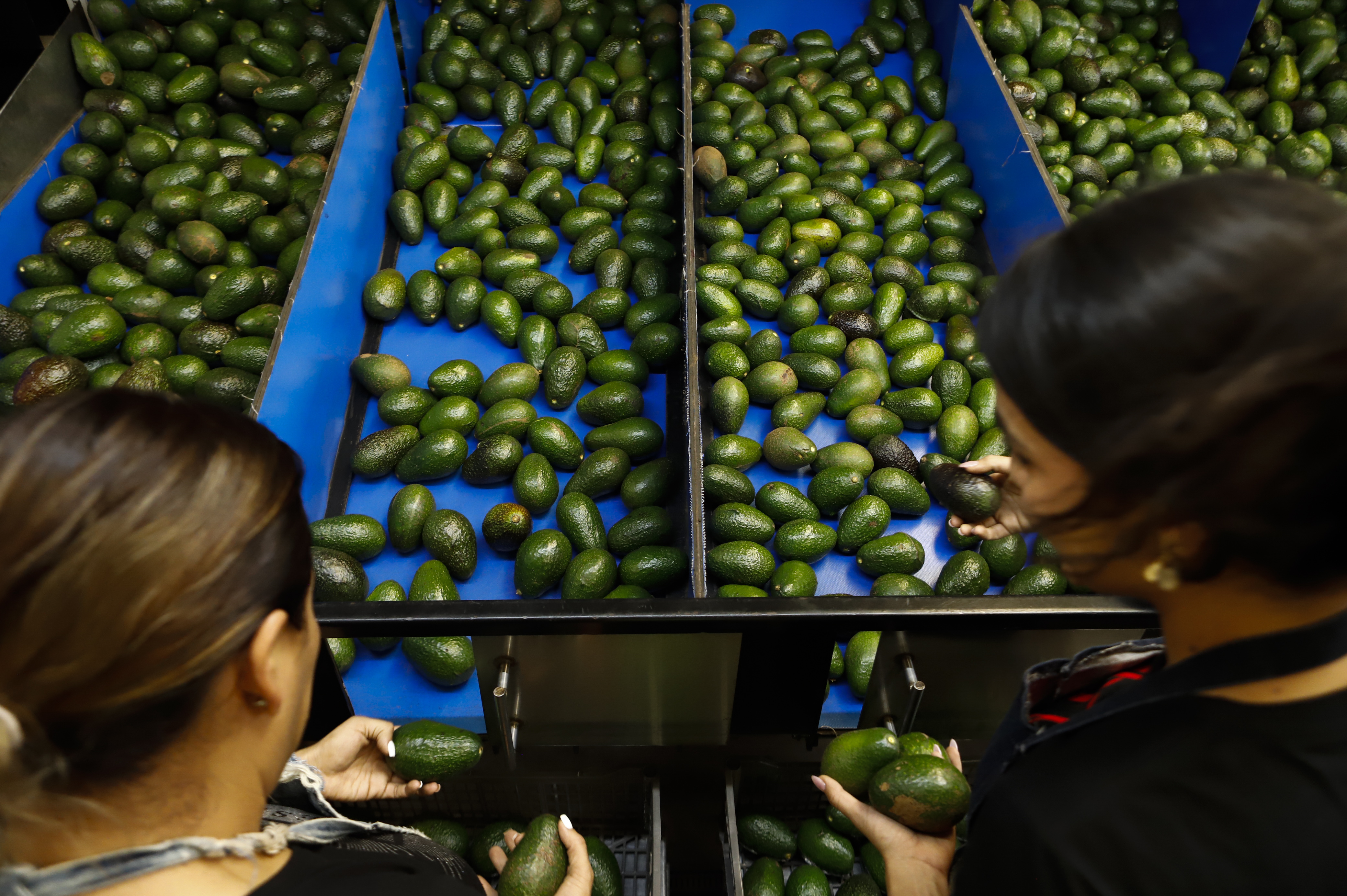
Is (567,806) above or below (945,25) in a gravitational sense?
below

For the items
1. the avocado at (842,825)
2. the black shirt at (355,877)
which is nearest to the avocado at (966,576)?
the avocado at (842,825)

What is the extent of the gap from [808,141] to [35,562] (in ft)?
11.4

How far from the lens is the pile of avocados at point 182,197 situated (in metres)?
2.72

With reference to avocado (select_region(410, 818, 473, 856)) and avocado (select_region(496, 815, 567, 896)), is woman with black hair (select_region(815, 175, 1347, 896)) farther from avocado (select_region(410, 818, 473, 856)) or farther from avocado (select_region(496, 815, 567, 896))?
avocado (select_region(410, 818, 473, 856))

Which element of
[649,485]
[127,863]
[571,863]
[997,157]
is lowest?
[571,863]

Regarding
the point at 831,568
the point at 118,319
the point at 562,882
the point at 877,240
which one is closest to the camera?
the point at 562,882

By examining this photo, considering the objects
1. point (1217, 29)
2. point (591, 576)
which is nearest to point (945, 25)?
point (1217, 29)

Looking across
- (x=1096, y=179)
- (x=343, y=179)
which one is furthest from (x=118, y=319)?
(x=1096, y=179)

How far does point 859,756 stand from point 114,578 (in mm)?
1298

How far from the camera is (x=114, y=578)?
0.75 metres

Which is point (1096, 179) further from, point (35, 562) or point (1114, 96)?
point (35, 562)

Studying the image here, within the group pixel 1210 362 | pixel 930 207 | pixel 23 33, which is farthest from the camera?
pixel 23 33

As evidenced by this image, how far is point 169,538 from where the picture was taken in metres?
0.78

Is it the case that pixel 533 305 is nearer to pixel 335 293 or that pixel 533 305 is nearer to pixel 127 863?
pixel 335 293
